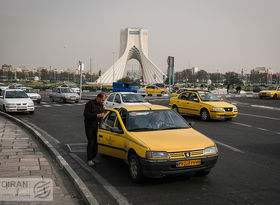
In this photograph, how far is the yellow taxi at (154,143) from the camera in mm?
5547

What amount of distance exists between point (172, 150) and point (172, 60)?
36011 millimetres

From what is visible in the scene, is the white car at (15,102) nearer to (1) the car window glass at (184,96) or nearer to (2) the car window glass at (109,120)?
(1) the car window glass at (184,96)

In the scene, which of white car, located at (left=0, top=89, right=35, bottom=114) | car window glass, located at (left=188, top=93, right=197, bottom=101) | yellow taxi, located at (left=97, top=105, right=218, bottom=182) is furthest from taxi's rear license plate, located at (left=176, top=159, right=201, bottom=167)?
white car, located at (left=0, top=89, right=35, bottom=114)

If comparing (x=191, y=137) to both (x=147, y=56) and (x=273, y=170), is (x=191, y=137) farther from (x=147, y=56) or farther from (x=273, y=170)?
(x=147, y=56)

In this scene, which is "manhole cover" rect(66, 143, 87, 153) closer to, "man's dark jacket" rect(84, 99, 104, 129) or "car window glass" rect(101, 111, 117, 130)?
"car window glass" rect(101, 111, 117, 130)

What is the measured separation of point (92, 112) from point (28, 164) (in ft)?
5.96

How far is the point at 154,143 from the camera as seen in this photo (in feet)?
18.8

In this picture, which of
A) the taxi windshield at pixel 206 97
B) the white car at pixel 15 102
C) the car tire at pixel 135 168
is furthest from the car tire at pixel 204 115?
the white car at pixel 15 102

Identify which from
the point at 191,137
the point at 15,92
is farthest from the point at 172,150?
the point at 15,92

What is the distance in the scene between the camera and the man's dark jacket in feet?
23.7

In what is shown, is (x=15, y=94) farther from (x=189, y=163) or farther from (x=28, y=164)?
(x=189, y=163)

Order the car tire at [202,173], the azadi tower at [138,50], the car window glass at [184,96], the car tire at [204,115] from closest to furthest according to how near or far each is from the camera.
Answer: the car tire at [202,173] < the car tire at [204,115] < the car window glass at [184,96] < the azadi tower at [138,50]

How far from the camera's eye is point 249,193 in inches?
210

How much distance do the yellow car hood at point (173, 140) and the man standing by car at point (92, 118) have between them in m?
1.34
